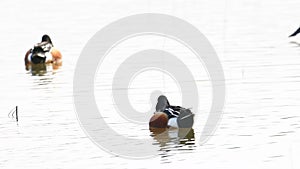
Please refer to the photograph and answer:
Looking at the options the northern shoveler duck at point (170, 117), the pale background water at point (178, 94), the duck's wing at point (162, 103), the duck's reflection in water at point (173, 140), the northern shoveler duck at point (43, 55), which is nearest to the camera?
the pale background water at point (178, 94)

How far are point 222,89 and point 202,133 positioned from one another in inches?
242

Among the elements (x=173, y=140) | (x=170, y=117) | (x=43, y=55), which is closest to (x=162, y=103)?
(x=170, y=117)

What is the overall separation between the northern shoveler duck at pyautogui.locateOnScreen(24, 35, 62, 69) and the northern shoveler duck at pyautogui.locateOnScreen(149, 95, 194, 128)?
14.2 m

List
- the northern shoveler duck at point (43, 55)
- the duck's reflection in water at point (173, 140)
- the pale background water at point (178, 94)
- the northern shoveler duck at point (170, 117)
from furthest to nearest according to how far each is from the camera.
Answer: the northern shoveler duck at point (43, 55)
the northern shoveler duck at point (170, 117)
the duck's reflection in water at point (173, 140)
the pale background water at point (178, 94)

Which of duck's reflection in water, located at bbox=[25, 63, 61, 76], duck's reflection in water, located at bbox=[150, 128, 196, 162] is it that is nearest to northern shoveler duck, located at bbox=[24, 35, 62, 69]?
duck's reflection in water, located at bbox=[25, 63, 61, 76]

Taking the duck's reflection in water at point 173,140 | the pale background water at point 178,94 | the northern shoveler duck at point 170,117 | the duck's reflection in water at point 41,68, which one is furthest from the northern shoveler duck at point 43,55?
the duck's reflection in water at point 173,140

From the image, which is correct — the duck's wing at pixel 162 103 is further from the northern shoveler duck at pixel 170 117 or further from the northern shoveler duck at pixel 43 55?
the northern shoveler duck at pixel 43 55

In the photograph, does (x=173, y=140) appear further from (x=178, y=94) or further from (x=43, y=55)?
(x=43, y=55)

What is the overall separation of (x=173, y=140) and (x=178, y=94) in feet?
19.0

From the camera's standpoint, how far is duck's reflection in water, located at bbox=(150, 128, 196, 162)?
20000 mm

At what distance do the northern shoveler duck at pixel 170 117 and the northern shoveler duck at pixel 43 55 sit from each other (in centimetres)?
1422

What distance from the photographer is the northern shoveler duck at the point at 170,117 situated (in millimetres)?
22250

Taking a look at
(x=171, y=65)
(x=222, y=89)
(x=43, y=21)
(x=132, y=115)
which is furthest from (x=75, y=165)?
(x=43, y=21)

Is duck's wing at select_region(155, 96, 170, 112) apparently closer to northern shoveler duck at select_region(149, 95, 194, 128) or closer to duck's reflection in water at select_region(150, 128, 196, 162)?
northern shoveler duck at select_region(149, 95, 194, 128)
